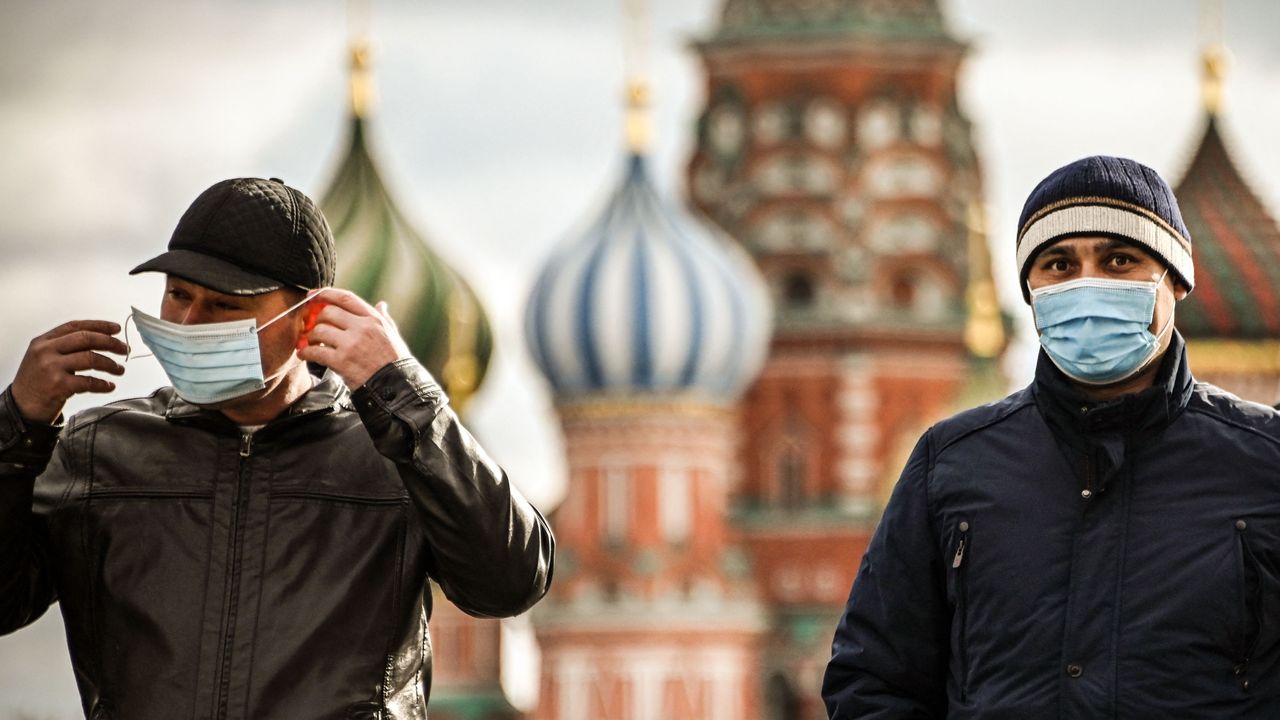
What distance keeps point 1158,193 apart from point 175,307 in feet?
4.48

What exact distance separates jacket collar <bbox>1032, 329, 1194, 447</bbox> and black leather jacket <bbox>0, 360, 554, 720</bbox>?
0.71 meters

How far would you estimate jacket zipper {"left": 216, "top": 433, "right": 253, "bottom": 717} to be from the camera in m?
4.95

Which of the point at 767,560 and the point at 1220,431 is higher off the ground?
the point at 1220,431

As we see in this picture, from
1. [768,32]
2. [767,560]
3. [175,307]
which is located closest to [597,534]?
[767,560]

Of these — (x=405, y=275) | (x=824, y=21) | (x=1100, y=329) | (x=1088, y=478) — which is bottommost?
(x=405, y=275)

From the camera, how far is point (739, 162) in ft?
139

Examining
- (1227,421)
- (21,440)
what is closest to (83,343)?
(21,440)

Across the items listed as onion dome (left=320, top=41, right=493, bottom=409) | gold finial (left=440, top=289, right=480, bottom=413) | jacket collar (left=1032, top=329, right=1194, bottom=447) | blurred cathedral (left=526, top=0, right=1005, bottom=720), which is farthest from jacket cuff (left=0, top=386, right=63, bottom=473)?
onion dome (left=320, top=41, right=493, bottom=409)

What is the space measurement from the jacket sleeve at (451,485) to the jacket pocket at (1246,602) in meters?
0.95

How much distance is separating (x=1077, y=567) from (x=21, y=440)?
A: 4.68ft

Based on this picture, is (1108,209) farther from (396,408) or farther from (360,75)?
(360,75)

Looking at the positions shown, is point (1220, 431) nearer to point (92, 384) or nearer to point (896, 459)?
point (92, 384)

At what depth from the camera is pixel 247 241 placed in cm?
511

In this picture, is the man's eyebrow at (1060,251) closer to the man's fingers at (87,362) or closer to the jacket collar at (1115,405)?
the jacket collar at (1115,405)
